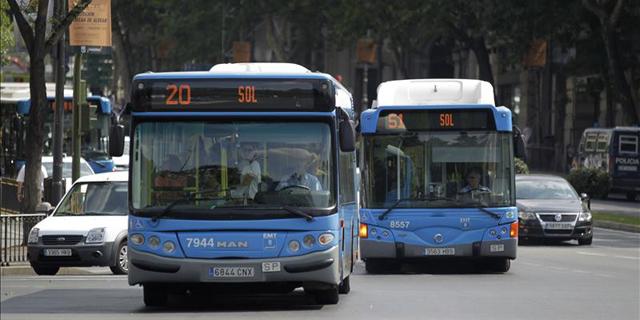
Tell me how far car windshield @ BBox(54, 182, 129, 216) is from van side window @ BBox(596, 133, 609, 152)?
105 ft

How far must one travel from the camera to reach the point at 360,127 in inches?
893

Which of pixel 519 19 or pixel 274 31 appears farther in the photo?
pixel 274 31

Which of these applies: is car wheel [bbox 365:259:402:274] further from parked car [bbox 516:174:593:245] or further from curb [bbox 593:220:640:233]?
curb [bbox 593:220:640:233]

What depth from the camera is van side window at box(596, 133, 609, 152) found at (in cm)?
5353

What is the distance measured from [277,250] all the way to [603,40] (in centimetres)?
4616

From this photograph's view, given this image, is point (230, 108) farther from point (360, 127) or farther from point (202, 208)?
point (360, 127)

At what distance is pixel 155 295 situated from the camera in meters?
16.5

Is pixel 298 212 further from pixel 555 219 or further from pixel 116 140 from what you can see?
pixel 555 219

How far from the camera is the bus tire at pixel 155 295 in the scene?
1641 cm

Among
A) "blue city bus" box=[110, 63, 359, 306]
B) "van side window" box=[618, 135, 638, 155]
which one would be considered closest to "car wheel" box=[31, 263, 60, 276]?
"blue city bus" box=[110, 63, 359, 306]

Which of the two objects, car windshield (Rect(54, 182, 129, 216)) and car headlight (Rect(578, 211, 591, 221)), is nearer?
car windshield (Rect(54, 182, 129, 216))

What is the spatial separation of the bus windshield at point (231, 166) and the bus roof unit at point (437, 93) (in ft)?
22.1

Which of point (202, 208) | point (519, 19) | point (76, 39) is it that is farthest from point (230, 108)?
point (519, 19)

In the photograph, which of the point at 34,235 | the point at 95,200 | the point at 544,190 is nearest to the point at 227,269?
the point at 34,235
